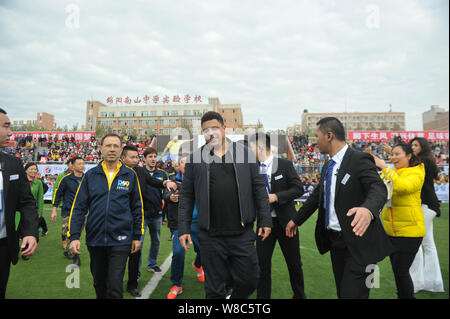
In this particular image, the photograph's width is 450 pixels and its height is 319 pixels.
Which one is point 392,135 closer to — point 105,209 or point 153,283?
point 153,283

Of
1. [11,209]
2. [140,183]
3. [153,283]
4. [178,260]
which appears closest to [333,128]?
[178,260]

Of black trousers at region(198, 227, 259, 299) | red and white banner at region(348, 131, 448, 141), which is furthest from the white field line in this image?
red and white banner at region(348, 131, 448, 141)

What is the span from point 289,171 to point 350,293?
1918 millimetres

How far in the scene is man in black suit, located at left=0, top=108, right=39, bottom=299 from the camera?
2.60 metres

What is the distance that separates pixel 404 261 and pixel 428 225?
134 cm

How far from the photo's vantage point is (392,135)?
3067cm

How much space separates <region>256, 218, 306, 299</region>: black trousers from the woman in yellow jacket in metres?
1.14

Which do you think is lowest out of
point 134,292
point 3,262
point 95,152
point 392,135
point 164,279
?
point 164,279

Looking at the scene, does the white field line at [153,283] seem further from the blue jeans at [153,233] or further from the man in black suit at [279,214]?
the man in black suit at [279,214]

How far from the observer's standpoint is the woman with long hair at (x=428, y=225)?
3.94 metres

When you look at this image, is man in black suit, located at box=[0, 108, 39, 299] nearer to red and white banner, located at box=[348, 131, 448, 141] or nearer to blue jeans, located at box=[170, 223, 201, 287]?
blue jeans, located at box=[170, 223, 201, 287]

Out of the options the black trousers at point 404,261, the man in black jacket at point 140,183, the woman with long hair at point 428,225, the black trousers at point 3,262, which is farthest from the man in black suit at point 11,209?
the woman with long hair at point 428,225

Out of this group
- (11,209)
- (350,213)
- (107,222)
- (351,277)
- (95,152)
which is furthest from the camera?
(95,152)
